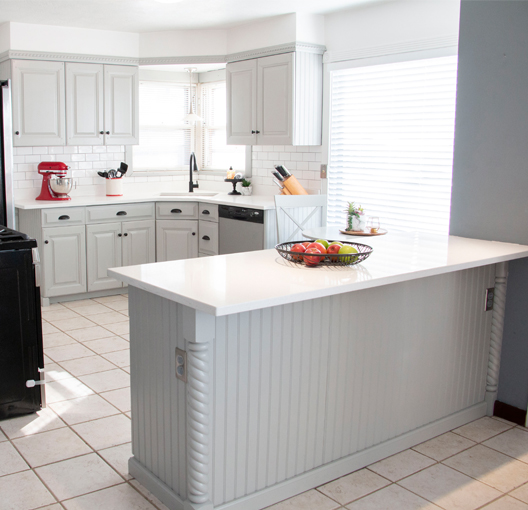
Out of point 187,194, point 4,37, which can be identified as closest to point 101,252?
point 187,194

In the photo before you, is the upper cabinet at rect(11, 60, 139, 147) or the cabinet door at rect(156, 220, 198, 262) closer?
the upper cabinet at rect(11, 60, 139, 147)

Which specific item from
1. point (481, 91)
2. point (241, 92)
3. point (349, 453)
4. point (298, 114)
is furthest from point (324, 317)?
point (241, 92)

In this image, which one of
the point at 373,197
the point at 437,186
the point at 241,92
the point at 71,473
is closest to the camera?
the point at 71,473

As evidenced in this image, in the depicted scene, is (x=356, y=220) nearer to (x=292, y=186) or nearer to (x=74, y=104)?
(x=292, y=186)

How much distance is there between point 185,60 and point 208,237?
1.71 m

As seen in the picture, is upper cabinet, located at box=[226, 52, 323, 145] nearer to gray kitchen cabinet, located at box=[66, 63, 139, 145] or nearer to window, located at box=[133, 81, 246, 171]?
window, located at box=[133, 81, 246, 171]

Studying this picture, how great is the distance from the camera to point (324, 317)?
2486 millimetres

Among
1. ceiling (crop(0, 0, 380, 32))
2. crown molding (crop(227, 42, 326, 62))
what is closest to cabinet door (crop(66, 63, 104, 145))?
ceiling (crop(0, 0, 380, 32))

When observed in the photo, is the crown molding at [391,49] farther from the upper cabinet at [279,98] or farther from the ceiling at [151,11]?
the ceiling at [151,11]

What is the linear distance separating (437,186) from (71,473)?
10.3ft

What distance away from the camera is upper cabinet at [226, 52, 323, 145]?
5152mm

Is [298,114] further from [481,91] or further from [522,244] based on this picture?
[522,244]

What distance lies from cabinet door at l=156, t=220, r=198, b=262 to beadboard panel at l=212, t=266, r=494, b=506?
3260mm

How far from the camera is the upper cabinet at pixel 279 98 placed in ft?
16.9
